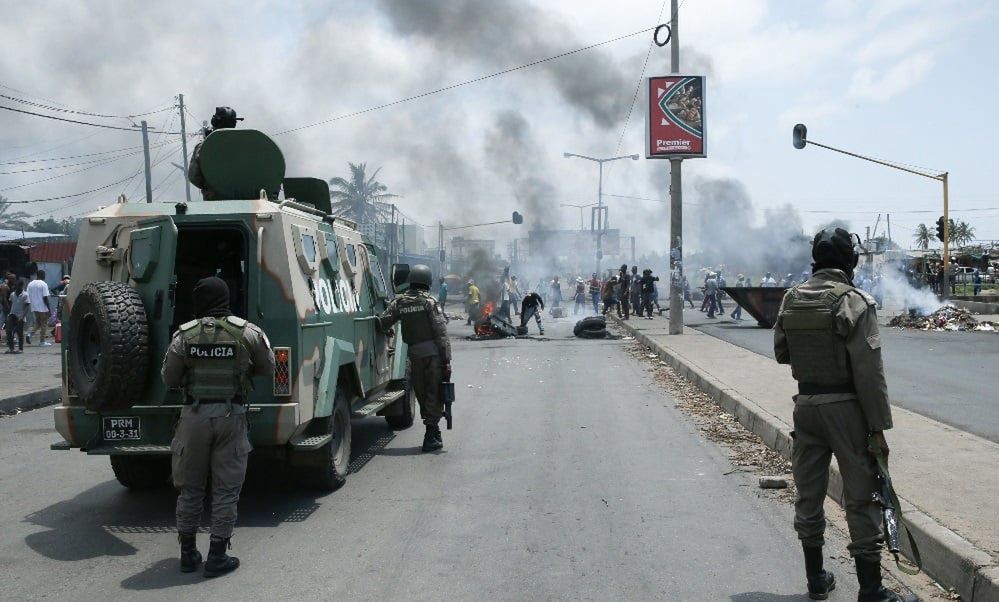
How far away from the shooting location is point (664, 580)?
4691 millimetres

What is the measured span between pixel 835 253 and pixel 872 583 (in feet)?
5.12

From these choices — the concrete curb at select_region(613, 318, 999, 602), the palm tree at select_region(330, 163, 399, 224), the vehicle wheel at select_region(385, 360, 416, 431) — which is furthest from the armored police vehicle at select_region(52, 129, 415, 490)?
the palm tree at select_region(330, 163, 399, 224)

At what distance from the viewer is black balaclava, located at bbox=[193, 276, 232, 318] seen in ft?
16.7

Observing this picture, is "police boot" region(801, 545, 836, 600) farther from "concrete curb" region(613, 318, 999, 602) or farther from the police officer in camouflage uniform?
the police officer in camouflage uniform

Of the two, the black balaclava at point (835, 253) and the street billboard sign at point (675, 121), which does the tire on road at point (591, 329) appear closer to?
the street billboard sign at point (675, 121)

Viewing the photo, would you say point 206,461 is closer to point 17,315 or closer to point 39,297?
point 39,297

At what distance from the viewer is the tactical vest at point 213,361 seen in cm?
499

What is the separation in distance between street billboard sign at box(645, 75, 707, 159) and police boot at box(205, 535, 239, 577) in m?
17.4

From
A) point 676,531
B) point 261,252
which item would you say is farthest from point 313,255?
point 676,531

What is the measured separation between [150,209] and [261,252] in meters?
0.91

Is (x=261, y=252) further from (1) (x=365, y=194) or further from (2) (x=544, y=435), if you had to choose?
(1) (x=365, y=194)

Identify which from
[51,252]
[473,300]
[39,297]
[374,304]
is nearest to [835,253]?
[374,304]

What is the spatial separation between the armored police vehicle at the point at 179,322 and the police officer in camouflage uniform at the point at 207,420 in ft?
2.57

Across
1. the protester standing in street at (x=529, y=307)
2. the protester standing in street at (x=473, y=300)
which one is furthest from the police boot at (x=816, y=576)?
the protester standing in street at (x=473, y=300)
